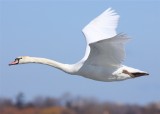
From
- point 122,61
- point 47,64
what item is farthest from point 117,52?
point 47,64

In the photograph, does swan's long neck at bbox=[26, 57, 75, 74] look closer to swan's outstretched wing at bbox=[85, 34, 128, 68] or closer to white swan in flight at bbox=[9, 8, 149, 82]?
white swan in flight at bbox=[9, 8, 149, 82]

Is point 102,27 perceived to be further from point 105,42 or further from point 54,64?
point 105,42

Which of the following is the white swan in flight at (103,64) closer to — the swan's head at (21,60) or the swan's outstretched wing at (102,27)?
the swan's head at (21,60)

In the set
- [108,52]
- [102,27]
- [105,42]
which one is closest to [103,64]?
[108,52]

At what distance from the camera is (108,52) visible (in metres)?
7.14

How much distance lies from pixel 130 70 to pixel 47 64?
103cm

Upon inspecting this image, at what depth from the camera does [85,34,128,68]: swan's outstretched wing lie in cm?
668

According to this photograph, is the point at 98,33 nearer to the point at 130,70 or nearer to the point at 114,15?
the point at 114,15

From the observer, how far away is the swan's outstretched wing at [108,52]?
668cm

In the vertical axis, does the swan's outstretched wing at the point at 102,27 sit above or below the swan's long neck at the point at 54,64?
above

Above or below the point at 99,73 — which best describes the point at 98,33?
above

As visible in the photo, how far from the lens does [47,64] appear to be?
7848 mm

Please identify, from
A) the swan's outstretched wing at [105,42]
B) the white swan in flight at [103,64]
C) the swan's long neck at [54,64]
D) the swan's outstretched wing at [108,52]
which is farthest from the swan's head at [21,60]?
the swan's outstretched wing at [108,52]

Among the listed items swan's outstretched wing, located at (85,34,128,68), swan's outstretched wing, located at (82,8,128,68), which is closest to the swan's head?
swan's outstretched wing, located at (82,8,128,68)
